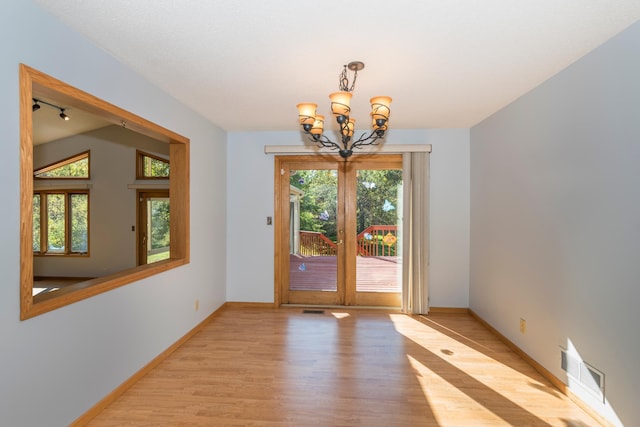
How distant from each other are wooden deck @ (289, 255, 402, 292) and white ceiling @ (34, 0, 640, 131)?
7.85ft

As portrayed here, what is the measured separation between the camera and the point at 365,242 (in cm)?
472

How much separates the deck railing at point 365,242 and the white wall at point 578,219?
1.40 metres

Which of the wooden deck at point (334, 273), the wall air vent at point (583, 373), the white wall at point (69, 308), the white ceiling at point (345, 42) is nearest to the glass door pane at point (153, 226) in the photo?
the wooden deck at point (334, 273)

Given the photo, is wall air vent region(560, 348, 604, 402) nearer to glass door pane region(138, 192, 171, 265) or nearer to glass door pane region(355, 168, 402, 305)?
glass door pane region(355, 168, 402, 305)

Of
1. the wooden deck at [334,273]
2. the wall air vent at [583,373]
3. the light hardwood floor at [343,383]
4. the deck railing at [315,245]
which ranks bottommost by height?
the light hardwood floor at [343,383]

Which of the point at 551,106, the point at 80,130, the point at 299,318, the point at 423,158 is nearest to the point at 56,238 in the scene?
the point at 80,130

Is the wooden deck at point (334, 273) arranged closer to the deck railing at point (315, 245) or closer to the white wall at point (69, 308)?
the deck railing at point (315, 245)

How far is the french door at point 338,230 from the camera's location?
4684 mm

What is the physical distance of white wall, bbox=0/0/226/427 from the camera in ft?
5.40

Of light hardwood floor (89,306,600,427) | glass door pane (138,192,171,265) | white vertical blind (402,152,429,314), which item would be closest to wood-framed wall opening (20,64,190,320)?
A: light hardwood floor (89,306,600,427)

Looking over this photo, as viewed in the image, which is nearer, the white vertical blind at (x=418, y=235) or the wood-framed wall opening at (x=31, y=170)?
the wood-framed wall opening at (x=31, y=170)

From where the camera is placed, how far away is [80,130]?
617 centimetres

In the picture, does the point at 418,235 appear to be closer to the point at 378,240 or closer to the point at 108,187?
the point at 378,240

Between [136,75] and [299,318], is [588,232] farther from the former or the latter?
[136,75]
